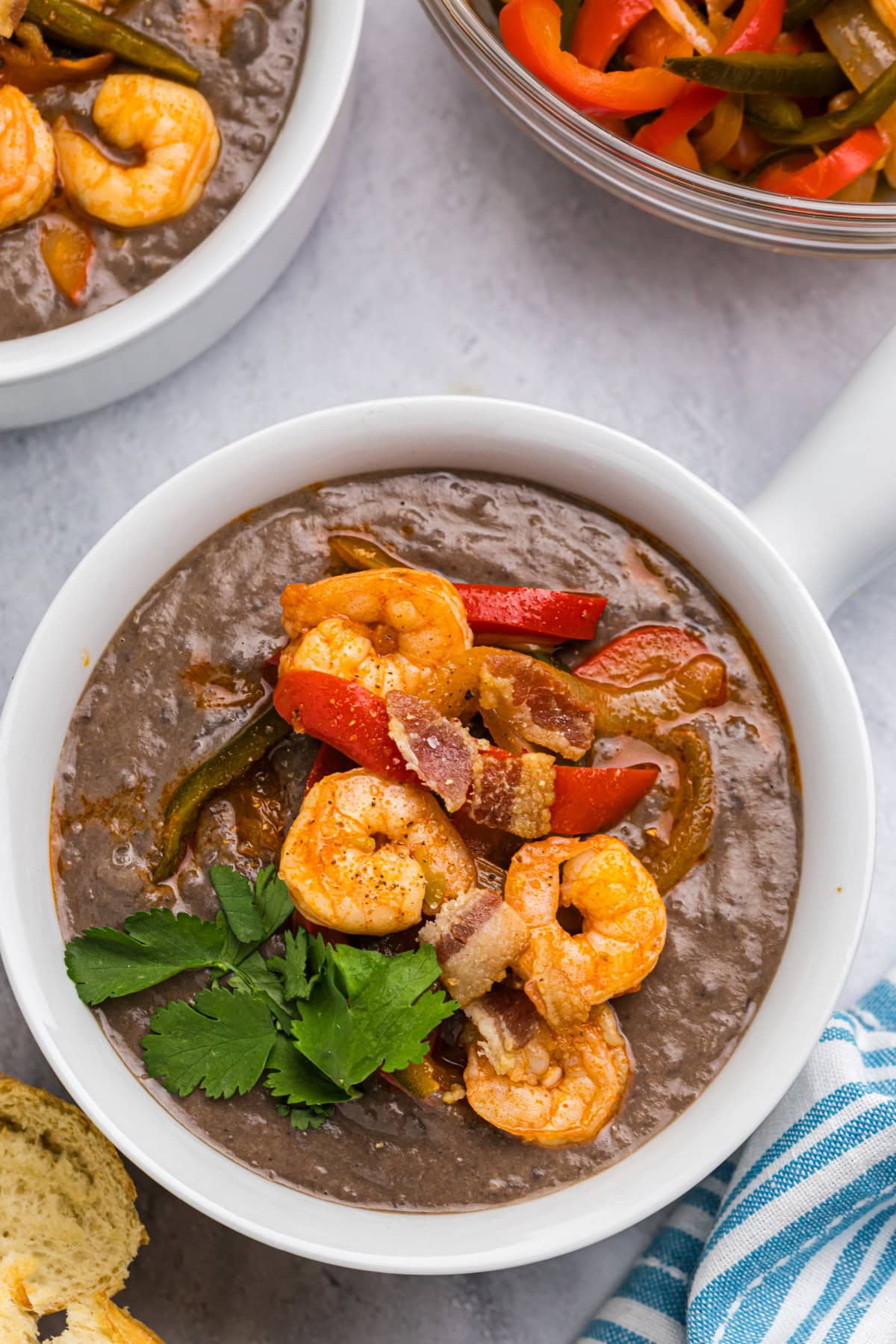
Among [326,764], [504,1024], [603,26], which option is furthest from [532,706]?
[603,26]

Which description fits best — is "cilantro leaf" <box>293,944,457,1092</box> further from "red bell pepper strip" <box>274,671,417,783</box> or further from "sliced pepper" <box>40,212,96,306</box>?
"sliced pepper" <box>40,212,96,306</box>

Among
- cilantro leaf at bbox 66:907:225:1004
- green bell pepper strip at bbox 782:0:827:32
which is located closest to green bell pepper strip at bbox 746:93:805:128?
green bell pepper strip at bbox 782:0:827:32

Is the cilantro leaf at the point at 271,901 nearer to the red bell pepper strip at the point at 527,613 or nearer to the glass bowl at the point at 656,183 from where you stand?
the red bell pepper strip at the point at 527,613

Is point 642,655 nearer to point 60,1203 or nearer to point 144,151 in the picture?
point 144,151

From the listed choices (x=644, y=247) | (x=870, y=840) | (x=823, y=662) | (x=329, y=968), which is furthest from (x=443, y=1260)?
(x=644, y=247)

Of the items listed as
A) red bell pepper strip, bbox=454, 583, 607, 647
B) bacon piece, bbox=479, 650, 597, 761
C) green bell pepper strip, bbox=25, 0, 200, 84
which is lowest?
bacon piece, bbox=479, 650, 597, 761

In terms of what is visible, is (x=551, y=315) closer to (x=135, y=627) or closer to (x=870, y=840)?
(x=135, y=627)

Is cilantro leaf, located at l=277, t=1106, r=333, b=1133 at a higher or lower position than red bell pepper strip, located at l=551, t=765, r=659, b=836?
lower
